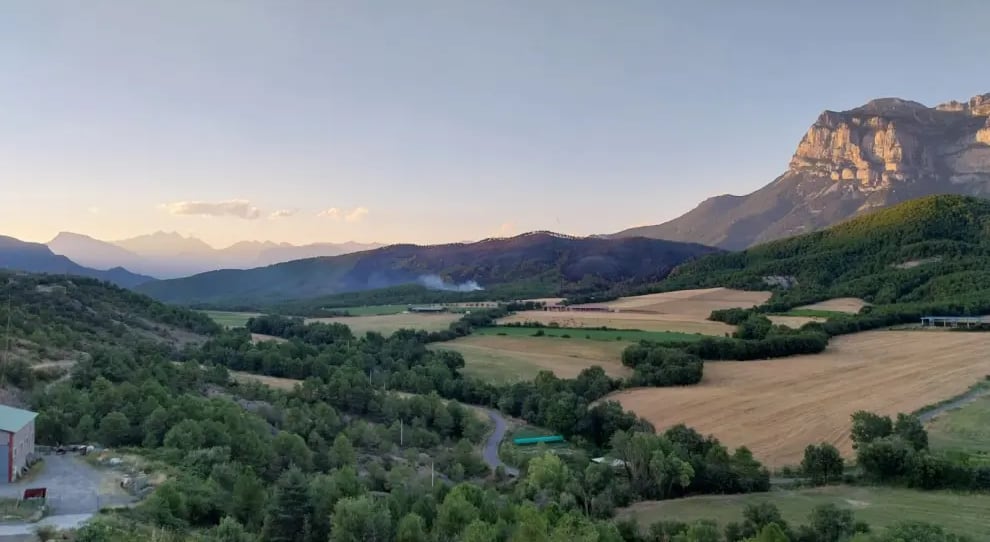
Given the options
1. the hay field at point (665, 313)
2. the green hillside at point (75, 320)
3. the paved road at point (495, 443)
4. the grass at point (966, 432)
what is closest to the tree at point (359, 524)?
the paved road at point (495, 443)

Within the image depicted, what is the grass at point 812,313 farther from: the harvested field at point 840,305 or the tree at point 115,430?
the tree at point 115,430

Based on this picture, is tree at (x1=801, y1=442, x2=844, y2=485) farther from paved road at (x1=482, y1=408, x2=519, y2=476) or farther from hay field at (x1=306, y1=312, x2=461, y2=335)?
hay field at (x1=306, y1=312, x2=461, y2=335)

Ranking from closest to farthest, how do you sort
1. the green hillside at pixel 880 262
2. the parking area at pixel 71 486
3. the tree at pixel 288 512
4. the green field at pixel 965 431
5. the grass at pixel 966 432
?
the parking area at pixel 71 486 < the tree at pixel 288 512 < the grass at pixel 966 432 < the green field at pixel 965 431 < the green hillside at pixel 880 262

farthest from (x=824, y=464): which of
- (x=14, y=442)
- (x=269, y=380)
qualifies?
(x=269, y=380)

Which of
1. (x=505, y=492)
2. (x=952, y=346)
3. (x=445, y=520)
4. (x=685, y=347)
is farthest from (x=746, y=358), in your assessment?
(x=445, y=520)

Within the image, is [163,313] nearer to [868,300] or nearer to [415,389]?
[415,389]

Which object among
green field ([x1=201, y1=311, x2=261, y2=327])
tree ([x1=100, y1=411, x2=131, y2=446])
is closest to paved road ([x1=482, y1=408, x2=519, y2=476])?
tree ([x1=100, y1=411, x2=131, y2=446])

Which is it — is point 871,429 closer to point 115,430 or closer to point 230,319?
point 115,430
